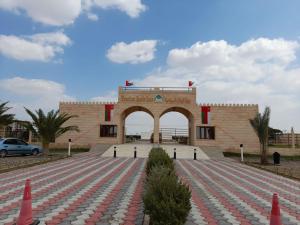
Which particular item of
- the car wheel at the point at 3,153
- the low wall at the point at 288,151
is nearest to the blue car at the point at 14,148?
the car wheel at the point at 3,153

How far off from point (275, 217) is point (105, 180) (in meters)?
7.56

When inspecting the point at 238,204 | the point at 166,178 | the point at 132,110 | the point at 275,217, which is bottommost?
the point at 238,204

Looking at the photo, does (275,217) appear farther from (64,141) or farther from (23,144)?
(64,141)

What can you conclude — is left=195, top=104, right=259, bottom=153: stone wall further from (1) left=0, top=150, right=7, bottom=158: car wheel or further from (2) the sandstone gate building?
(1) left=0, top=150, right=7, bottom=158: car wheel

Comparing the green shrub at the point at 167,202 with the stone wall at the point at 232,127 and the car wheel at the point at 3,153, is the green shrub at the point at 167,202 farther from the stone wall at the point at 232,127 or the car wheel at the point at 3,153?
the stone wall at the point at 232,127

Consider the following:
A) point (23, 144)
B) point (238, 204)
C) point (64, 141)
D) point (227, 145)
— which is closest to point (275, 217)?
point (238, 204)

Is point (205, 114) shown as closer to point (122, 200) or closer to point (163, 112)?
point (163, 112)

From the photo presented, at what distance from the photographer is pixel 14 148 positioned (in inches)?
830

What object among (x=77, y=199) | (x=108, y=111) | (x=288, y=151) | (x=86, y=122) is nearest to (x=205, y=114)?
(x=288, y=151)

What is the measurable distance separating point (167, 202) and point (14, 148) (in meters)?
19.9

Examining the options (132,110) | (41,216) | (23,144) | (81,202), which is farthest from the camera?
(132,110)

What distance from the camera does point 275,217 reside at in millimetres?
4312

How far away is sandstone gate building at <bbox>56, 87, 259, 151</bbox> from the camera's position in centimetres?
3244

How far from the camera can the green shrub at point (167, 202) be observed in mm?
4430
